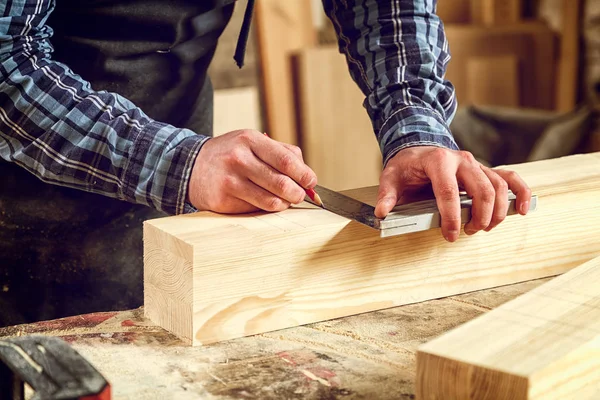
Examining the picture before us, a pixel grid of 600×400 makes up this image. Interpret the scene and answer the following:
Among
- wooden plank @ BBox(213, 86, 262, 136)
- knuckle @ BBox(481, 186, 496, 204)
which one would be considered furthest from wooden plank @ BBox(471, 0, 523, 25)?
knuckle @ BBox(481, 186, 496, 204)

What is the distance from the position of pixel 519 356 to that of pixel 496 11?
4.54m

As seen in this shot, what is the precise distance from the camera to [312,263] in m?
1.42

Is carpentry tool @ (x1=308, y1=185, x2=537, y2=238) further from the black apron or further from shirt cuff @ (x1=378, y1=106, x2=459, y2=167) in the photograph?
the black apron

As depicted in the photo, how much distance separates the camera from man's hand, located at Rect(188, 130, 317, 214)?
1.39 metres

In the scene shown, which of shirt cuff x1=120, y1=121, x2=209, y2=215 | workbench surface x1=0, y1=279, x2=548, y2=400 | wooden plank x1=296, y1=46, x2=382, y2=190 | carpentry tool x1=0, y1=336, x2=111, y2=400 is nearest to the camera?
carpentry tool x1=0, y1=336, x2=111, y2=400

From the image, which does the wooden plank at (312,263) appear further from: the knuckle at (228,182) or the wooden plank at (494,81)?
the wooden plank at (494,81)

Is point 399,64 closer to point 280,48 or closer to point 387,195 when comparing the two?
point 387,195

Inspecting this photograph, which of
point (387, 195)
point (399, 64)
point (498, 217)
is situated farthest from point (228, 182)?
point (399, 64)

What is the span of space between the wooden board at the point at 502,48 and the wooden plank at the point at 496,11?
10cm

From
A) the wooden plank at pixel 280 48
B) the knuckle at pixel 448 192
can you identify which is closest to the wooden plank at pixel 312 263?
the knuckle at pixel 448 192

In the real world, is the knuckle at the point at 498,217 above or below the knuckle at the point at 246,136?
below

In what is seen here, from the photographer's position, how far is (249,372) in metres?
1.21

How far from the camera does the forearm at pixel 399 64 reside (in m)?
1.72

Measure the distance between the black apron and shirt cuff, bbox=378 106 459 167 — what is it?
0.53 meters
